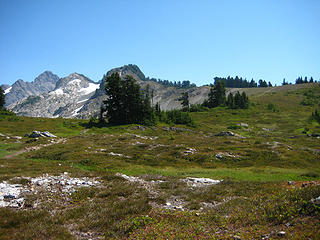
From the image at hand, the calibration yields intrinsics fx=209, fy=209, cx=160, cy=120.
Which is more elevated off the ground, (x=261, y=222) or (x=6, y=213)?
(x=6, y=213)

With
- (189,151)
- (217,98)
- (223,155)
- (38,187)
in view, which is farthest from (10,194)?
(217,98)

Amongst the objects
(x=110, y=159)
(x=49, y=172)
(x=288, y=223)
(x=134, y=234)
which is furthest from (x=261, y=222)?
(x=110, y=159)

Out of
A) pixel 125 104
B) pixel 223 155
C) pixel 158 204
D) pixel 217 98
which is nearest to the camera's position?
pixel 158 204

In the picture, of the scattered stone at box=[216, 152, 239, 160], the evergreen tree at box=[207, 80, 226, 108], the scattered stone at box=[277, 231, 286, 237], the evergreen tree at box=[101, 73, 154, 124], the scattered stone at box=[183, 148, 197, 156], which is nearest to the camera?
the scattered stone at box=[277, 231, 286, 237]

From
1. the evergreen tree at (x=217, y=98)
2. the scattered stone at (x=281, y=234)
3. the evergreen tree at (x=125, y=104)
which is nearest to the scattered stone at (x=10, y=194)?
the scattered stone at (x=281, y=234)

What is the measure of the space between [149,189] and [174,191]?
2065mm

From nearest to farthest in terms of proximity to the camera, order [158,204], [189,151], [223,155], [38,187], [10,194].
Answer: [10,194] → [158,204] → [38,187] → [223,155] → [189,151]

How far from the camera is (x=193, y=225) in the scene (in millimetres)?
9828

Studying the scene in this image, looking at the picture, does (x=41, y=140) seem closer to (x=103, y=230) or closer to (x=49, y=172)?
(x=49, y=172)

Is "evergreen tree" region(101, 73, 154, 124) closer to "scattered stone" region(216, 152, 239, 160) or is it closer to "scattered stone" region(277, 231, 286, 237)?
"scattered stone" region(216, 152, 239, 160)

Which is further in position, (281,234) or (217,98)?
(217,98)

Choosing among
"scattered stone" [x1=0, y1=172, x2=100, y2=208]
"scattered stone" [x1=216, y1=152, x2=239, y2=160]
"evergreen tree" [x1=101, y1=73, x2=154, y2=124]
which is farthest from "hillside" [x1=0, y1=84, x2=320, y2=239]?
"evergreen tree" [x1=101, y1=73, x2=154, y2=124]

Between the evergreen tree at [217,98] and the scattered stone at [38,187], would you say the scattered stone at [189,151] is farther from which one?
the evergreen tree at [217,98]

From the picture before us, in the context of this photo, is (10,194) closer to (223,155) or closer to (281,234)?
(281,234)
